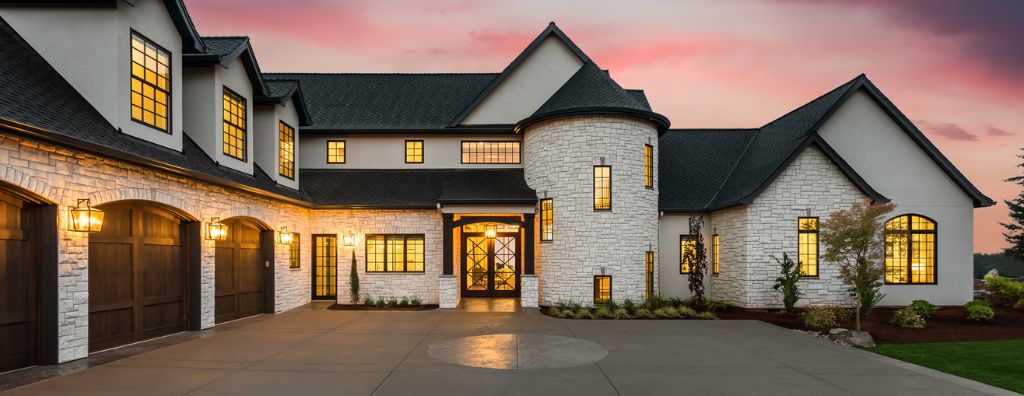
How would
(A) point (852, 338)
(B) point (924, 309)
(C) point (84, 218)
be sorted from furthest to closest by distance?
1. (B) point (924, 309)
2. (A) point (852, 338)
3. (C) point (84, 218)

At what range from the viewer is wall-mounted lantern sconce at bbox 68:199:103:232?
869 centimetres

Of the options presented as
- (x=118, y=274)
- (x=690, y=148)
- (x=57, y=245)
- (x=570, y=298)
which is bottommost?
(x=570, y=298)

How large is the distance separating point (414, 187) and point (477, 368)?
11.3 metres

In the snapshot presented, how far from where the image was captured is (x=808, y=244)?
55.9 ft

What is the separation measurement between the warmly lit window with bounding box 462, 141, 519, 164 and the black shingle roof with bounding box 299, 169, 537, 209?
0.47 meters

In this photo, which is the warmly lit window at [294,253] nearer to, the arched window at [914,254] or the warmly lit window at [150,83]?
the warmly lit window at [150,83]

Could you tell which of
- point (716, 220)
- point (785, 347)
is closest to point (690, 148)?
point (716, 220)

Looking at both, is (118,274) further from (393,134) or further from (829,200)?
(829,200)

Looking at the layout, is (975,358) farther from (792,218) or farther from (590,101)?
(590,101)

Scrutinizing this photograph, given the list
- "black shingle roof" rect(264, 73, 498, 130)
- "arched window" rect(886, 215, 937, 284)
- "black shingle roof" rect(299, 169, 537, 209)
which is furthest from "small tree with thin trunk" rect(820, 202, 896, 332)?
"black shingle roof" rect(264, 73, 498, 130)

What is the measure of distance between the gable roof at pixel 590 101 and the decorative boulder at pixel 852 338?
8536mm

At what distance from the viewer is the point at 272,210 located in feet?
51.9

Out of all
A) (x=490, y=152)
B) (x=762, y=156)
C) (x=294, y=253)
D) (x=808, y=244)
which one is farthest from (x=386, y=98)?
(x=808, y=244)

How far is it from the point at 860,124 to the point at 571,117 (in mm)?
10337
